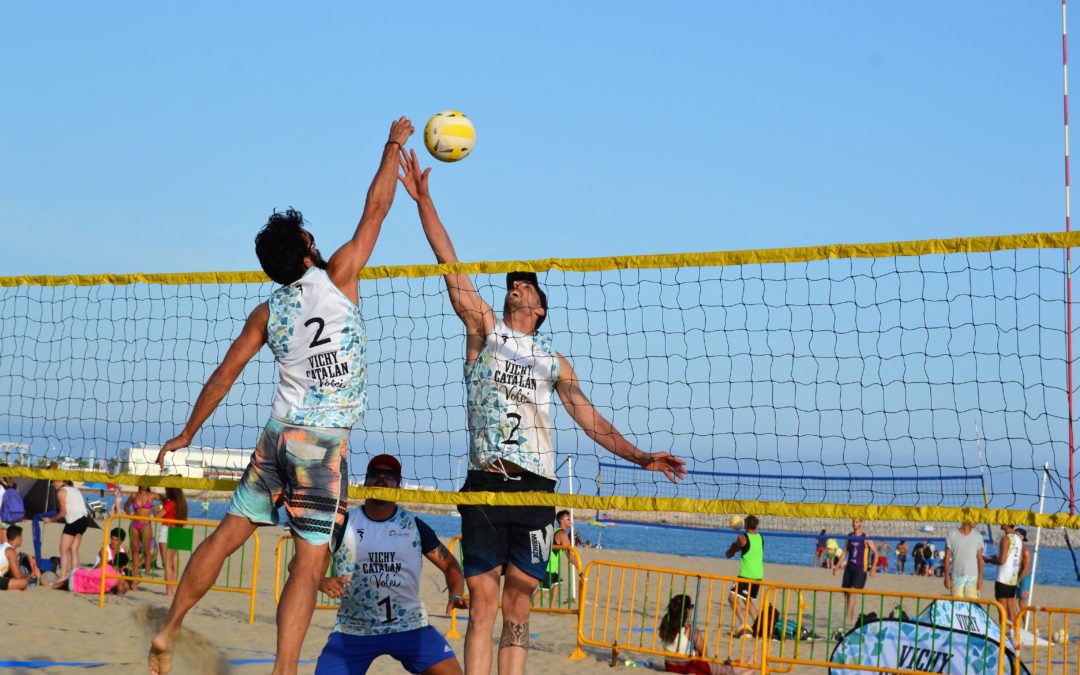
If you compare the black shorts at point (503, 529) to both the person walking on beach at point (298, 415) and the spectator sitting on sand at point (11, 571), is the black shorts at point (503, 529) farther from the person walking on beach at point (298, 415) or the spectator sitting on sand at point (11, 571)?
the spectator sitting on sand at point (11, 571)

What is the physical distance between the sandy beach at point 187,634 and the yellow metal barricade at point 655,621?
0.33m

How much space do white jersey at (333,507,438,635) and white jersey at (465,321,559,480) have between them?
756mm

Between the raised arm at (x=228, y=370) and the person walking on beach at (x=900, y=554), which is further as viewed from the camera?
the person walking on beach at (x=900, y=554)

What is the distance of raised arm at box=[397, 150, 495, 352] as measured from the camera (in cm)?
536

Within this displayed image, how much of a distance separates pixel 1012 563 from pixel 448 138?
9.45 metres

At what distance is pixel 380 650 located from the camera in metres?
5.45

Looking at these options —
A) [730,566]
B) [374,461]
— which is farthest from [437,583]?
[730,566]

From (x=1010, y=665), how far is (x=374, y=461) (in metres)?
3.99

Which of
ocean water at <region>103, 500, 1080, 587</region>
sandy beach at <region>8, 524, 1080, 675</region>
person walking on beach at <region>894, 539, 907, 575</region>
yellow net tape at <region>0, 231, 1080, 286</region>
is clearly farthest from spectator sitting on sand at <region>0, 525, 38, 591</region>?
ocean water at <region>103, 500, 1080, 587</region>

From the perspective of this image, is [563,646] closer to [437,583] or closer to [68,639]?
[68,639]

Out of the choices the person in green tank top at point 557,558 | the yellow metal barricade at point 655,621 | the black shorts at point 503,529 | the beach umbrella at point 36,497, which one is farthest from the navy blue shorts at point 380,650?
the beach umbrella at point 36,497

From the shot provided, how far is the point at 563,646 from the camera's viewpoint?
11086 millimetres

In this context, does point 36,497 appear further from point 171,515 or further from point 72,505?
point 171,515

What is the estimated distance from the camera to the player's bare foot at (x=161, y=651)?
4.54m
